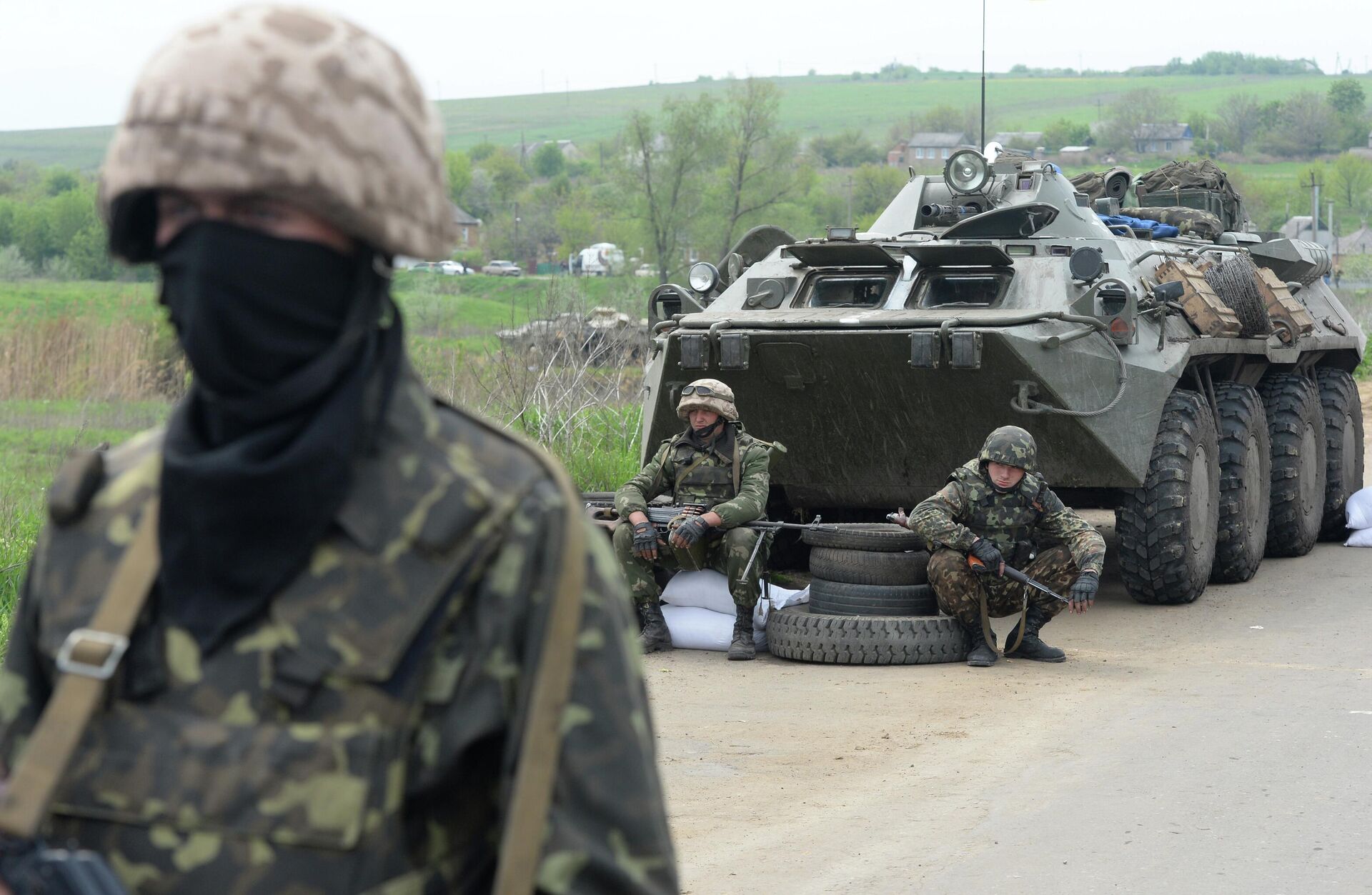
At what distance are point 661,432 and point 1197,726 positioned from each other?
3938 millimetres

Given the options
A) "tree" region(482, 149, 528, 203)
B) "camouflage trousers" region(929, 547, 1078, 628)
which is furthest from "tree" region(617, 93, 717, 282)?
"tree" region(482, 149, 528, 203)

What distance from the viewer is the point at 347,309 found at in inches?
65.7

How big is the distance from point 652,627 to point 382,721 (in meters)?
7.20

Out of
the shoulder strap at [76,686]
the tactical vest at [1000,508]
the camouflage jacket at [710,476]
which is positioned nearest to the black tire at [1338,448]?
the tactical vest at [1000,508]

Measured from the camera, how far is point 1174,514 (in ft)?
31.2

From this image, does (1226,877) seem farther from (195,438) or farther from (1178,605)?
(1178,605)

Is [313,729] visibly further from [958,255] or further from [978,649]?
[958,255]

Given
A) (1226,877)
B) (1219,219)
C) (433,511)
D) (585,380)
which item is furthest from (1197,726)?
(585,380)

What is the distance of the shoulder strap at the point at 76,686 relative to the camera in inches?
62.5

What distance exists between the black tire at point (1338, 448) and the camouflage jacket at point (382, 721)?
39.0ft

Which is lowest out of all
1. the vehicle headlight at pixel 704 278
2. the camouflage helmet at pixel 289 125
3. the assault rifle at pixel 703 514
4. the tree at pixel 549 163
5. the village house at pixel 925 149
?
the tree at pixel 549 163

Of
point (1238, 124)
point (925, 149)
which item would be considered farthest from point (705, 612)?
point (1238, 124)

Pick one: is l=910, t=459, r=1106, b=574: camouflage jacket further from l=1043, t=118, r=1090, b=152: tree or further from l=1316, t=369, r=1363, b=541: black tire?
l=1043, t=118, r=1090, b=152: tree

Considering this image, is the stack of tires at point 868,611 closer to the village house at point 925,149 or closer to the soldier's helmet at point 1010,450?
the soldier's helmet at point 1010,450
